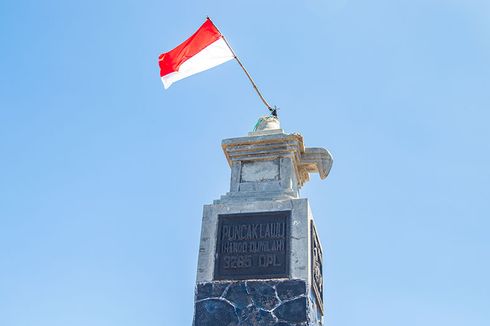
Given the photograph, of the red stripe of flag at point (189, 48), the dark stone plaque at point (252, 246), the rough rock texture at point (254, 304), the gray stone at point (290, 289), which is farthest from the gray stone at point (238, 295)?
the red stripe of flag at point (189, 48)

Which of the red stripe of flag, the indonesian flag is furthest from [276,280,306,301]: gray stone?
the red stripe of flag

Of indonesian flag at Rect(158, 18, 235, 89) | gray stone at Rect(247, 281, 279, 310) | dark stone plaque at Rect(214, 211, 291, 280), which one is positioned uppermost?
indonesian flag at Rect(158, 18, 235, 89)

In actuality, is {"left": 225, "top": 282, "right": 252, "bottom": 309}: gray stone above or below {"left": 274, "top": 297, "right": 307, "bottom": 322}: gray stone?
above

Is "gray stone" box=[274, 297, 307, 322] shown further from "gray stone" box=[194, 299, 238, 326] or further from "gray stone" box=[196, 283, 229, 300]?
"gray stone" box=[196, 283, 229, 300]

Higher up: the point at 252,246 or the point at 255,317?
the point at 252,246

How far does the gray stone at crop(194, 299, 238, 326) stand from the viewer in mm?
7512

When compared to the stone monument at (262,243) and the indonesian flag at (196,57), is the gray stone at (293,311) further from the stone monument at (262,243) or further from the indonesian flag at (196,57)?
the indonesian flag at (196,57)

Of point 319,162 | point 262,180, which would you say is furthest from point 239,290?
point 319,162

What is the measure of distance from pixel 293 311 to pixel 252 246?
3.17ft

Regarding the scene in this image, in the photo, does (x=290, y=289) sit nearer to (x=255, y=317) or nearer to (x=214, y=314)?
(x=255, y=317)

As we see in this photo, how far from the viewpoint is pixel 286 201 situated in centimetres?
813

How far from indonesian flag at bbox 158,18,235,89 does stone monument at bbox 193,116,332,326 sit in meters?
1.39

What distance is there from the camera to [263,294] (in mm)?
7582

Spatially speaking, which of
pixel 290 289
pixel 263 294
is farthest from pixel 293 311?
pixel 263 294
